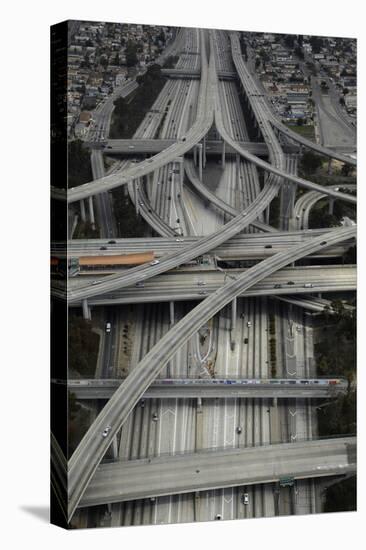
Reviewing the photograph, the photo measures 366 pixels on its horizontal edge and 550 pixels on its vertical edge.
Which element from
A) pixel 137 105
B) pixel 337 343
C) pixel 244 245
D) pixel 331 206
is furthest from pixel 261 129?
pixel 337 343

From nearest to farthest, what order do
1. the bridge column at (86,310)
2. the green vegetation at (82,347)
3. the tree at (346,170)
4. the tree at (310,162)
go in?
the green vegetation at (82,347)
the bridge column at (86,310)
the tree at (346,170)
the tree at (310,162)

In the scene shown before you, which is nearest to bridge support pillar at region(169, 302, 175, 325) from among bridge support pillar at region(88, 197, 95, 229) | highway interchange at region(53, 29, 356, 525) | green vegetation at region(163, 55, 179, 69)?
highway interchange at region(53, 29, 356, 525)

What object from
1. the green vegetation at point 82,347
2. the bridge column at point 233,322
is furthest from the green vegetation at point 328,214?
the green vegetation at point 82,347

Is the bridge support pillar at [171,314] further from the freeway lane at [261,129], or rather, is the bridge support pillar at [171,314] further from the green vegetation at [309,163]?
the green vegetation at [309,163]


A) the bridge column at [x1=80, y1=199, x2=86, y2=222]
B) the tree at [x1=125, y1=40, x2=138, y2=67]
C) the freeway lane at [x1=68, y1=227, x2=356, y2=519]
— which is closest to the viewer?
the freeway lane at [x1=68, y1=227, x2=356, y2=519]

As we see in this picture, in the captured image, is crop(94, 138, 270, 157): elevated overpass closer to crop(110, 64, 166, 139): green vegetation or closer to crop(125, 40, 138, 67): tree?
crop(110, 64, 166, 139): green vegetation
